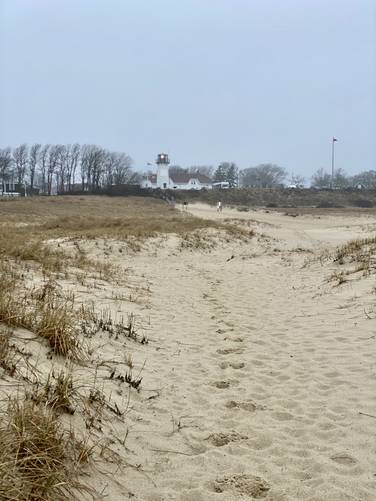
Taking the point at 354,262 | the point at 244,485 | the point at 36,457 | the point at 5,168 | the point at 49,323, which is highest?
the point at 5,168

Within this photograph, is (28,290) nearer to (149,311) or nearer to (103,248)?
(149,311)

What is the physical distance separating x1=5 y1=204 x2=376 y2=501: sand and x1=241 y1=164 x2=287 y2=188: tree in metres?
146

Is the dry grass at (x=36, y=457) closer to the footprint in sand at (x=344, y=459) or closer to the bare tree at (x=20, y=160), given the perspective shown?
Answer: the footprint in sand at (x=344, y=459)

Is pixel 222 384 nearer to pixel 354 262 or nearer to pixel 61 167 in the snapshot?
pixel 354 262

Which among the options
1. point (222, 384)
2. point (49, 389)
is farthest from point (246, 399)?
point (49, 389)

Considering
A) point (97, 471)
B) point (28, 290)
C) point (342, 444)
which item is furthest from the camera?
point (28, 290)

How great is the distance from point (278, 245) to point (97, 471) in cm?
1976

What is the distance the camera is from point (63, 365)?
4.45 m

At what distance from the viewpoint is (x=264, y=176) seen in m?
152

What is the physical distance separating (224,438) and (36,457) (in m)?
1.61

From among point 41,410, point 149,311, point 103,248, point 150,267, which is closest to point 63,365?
point 41,410

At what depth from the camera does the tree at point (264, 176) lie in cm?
15150

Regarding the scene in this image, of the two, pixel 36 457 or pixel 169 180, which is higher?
pixel 169 180

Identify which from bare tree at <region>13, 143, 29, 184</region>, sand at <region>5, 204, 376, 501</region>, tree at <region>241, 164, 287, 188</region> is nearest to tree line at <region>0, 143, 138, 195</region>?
bare tree at <region>13, 143, 29, 184</region>
